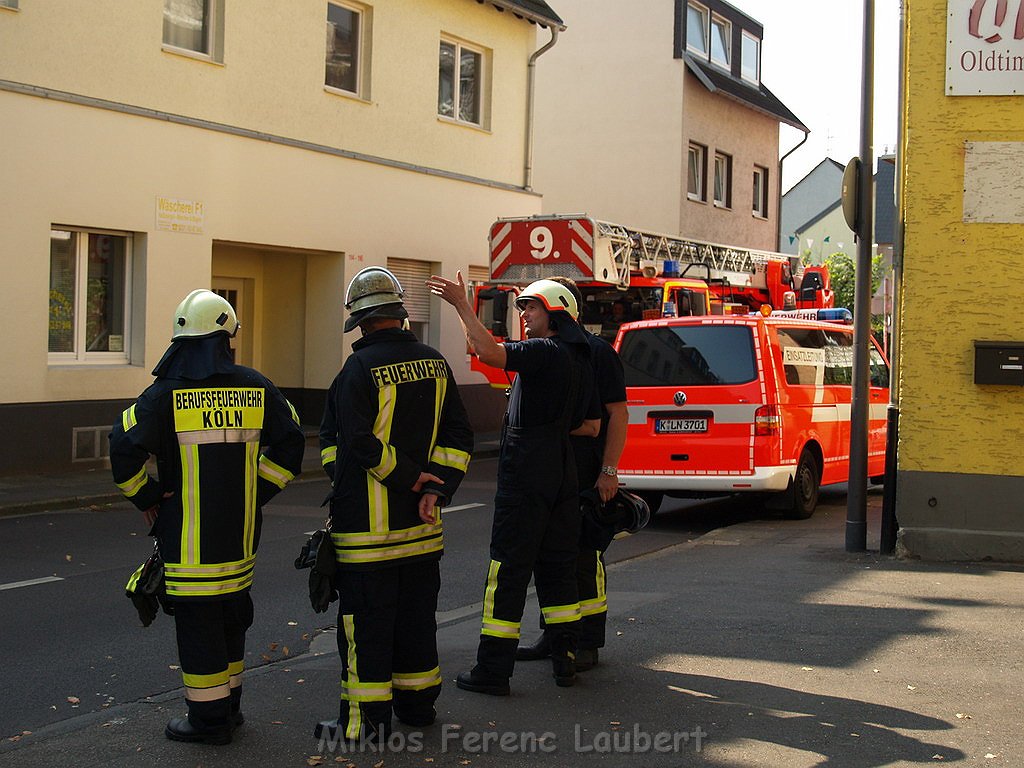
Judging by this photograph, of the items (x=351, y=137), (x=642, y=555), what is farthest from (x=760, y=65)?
(x=642, y=555)

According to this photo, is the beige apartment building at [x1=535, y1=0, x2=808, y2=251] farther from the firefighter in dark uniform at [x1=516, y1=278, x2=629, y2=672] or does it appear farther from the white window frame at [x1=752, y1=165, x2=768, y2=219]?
the firefighter in dark uniform at [x1=516, y1=278, x2=629, y2=672]

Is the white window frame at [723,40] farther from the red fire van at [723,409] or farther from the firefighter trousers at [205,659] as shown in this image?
the firefighter trousers at [205,659]

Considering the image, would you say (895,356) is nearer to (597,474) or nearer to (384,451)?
(597,474)

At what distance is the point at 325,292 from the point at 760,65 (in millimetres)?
19644

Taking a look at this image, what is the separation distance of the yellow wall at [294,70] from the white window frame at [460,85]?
13cm

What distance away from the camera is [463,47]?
22328 millimetres

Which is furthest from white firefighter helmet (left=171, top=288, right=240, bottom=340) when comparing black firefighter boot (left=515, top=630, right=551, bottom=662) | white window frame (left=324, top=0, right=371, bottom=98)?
white window frame (left=324, top=0, right=371, bottom=98)

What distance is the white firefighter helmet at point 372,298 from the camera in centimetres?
504

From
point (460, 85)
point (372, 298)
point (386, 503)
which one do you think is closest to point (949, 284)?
point (372, 298)

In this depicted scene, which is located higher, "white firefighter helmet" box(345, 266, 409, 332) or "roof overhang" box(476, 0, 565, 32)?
"roof overhang" box(476, 0, 565, 32)

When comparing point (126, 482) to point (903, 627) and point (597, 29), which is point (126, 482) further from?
point (597, 29)

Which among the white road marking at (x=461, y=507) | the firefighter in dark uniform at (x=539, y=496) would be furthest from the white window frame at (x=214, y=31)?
the firefighter in dark uniform at (x=539, y=496)

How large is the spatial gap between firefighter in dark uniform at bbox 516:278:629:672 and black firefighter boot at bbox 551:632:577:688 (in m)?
0.20

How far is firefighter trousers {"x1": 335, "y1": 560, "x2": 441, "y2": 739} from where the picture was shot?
4875mm
